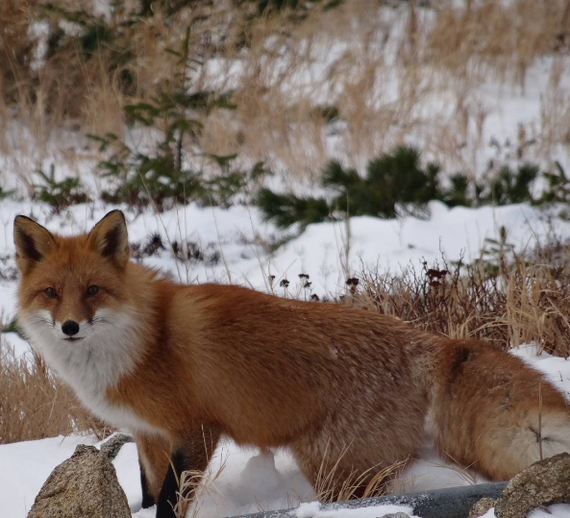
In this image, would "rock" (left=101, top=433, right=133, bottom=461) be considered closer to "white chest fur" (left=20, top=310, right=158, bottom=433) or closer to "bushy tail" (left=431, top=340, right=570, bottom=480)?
"white chest fur" (left=20, top=310, right=158, bottom=433)

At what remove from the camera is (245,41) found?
11.8m

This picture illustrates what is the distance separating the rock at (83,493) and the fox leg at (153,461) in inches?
22.4

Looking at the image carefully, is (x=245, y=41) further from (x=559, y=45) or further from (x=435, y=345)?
(x=435, y=345)

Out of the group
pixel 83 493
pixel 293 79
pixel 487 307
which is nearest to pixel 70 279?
pixel 83 493

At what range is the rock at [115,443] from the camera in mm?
3676

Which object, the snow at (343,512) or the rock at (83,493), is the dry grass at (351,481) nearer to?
the snow at (343,512)

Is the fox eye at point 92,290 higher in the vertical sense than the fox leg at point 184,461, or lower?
higher

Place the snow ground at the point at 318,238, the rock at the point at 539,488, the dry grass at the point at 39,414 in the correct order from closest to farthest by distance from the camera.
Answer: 1. the rock at the point at 539,488
2. the dry grass at the point at 39,414
3. the snow ground at the point at 318,238

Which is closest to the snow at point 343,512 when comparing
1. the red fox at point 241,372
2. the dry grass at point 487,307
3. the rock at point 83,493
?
the red fox at point 241,372

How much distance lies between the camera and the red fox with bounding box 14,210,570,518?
9.73ft

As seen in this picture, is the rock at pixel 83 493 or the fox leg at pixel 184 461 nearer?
the rock at pixel 83 493

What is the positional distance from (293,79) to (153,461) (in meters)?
9.59

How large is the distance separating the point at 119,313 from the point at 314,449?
3.10 feet

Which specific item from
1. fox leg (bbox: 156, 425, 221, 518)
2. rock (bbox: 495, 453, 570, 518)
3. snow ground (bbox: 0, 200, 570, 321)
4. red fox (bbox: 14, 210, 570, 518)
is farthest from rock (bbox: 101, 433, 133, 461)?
snow ground (bbox: 0, 200, 570, 321)
